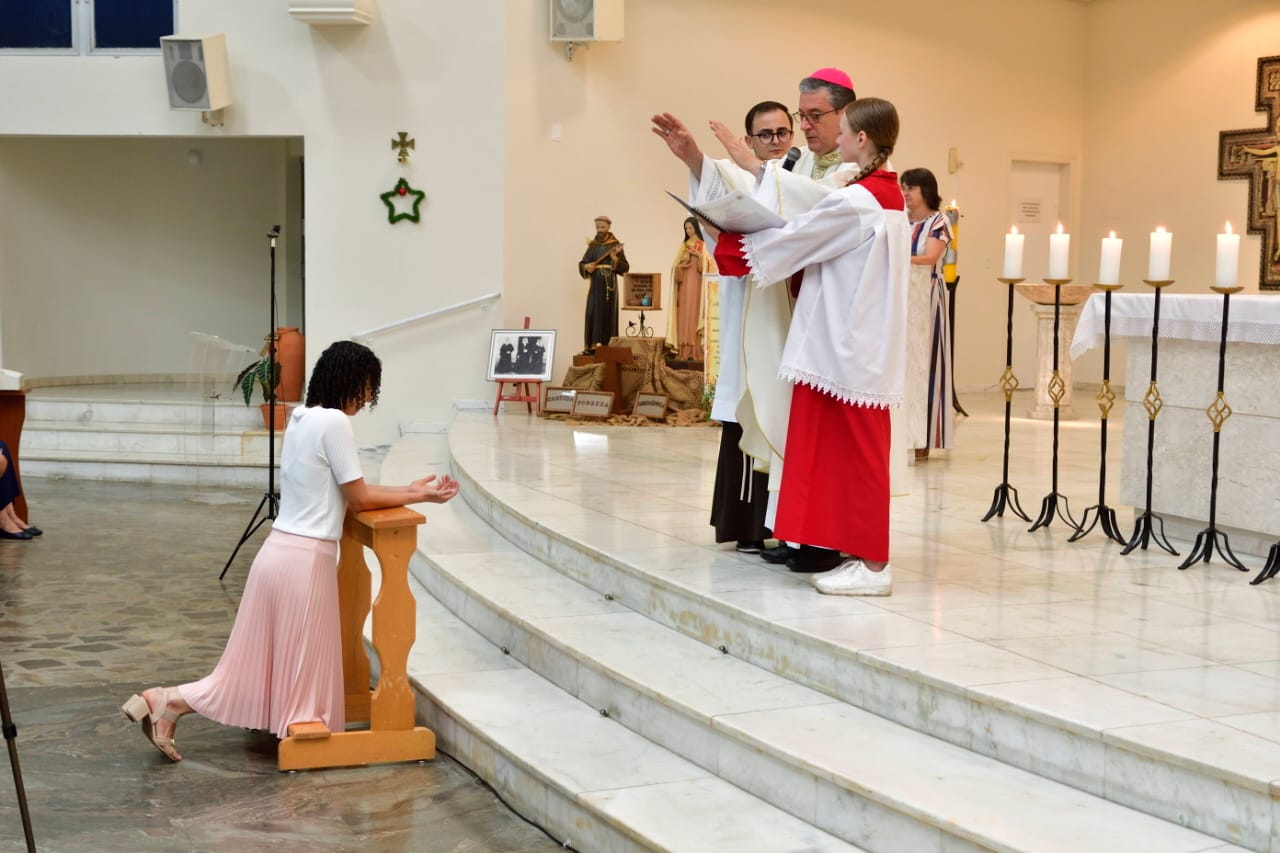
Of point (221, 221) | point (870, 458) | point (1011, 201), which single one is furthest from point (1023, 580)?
point (221, 221)

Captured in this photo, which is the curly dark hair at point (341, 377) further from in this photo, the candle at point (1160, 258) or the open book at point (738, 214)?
the candle at point (1160, 258)

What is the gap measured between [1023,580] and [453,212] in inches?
290

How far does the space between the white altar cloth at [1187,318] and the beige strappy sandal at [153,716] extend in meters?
3.51

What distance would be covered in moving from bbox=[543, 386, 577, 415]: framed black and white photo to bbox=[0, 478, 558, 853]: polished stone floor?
148 inches

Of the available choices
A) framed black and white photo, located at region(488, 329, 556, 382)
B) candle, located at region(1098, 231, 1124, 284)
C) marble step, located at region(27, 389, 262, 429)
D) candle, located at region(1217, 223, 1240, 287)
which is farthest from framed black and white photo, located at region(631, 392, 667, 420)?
candle, located at region(1217, 223, 1240, 287)

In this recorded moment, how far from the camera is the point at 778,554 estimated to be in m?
4.89

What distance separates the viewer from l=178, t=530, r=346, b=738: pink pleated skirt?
13.2ft

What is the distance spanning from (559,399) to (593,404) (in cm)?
31

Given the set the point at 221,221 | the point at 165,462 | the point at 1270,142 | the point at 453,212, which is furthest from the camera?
the point at 221,221

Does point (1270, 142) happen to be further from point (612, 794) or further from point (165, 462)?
point (612, 794)

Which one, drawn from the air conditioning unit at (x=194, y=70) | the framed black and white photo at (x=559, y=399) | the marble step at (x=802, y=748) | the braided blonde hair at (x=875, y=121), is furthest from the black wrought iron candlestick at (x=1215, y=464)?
the air conditioning unit at (x=194, y=70)

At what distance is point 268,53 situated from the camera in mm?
10797

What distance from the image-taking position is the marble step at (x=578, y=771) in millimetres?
3221

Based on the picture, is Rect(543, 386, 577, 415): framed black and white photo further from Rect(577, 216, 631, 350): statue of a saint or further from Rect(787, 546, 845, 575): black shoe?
Rect(787, 546, 845, 575): black shoe
